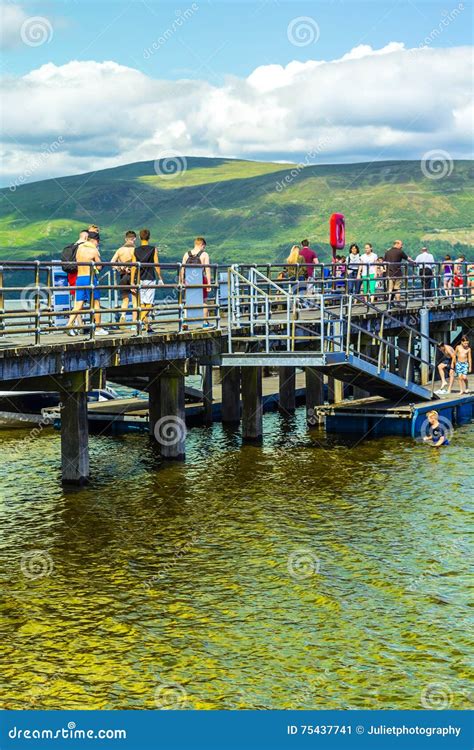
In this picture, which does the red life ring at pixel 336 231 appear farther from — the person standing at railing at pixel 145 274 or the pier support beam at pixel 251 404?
the person standing at railing at pixel 145 274

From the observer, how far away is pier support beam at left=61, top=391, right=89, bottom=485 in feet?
71.2

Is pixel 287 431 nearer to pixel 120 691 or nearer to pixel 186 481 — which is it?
pixel 186 481

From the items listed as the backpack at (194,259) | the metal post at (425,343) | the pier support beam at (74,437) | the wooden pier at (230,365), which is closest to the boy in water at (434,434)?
the wooden pier at (230,365)

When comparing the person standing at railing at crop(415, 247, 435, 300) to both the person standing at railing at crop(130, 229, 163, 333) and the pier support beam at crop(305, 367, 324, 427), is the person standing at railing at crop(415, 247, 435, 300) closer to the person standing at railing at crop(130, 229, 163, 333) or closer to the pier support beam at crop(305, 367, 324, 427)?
the pier support beam at crop(305, 367, 324, 427)

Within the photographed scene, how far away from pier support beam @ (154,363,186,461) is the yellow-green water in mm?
513

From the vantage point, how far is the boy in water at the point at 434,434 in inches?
1079

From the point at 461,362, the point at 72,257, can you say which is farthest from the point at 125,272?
the point at 461,362

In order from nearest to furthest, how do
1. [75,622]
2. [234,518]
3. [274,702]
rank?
[274,702]
[75,622]
[234,518]

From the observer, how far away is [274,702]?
11727 mm

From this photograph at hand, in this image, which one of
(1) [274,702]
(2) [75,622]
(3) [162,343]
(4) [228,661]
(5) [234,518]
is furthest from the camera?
(3) [162,343]

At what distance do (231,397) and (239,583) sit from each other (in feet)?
54.6

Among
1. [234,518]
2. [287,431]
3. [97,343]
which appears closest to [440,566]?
[234,518]

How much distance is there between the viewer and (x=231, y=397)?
32.4 metres

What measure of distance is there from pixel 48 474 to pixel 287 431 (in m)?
8.51
